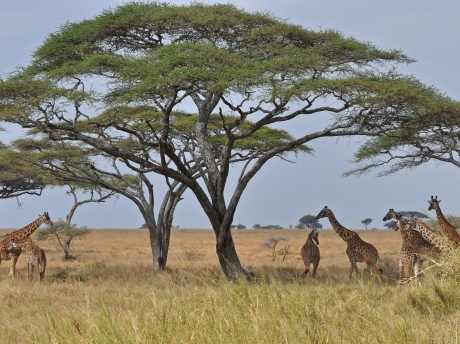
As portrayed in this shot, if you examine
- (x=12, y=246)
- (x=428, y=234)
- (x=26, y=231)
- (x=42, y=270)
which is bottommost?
(x=42, y=270)

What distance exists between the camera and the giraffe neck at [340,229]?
13.5 m

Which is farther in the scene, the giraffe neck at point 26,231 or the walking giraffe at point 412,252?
the giraffe neck at point 26,231

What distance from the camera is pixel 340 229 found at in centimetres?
1379

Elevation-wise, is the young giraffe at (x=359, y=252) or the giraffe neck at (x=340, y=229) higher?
the giraffe neck at (x=340, y=229)

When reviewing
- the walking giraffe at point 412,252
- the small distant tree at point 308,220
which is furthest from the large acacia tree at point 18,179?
the small distant tree at point 308,220

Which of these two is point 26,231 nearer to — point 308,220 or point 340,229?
point 340,229

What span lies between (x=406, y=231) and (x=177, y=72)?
5.30 m

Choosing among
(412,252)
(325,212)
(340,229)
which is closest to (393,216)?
(340,229)

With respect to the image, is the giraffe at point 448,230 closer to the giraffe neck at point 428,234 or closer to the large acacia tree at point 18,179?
the giraffe neck at point 428,234

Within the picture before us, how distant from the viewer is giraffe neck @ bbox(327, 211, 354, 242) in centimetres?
1351

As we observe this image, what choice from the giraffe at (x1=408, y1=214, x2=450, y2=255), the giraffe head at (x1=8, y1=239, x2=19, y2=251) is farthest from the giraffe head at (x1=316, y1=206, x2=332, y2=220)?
the giraffe head at (x1=8, y1=239, x2=19, y2=251)

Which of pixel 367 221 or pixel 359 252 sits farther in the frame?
pixel 367 221

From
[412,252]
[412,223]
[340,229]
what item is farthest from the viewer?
[340,229]

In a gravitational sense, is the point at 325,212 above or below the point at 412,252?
above
